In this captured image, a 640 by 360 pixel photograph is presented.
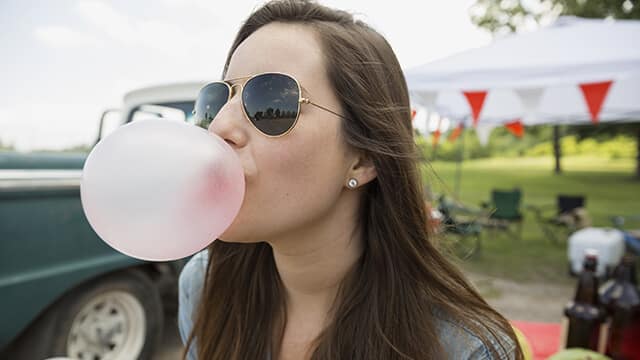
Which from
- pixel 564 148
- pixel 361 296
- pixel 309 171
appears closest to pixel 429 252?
pixel 361 296

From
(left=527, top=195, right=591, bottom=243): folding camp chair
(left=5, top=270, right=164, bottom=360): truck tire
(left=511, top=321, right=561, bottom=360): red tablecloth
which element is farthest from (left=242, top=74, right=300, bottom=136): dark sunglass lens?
(left=527, top=195, right=591, bottom=243): folding camp chair

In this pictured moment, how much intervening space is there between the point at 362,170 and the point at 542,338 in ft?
7.18

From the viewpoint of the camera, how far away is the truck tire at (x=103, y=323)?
279 cm

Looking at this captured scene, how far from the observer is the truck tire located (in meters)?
2.79

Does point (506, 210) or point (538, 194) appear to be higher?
point (506, 210)

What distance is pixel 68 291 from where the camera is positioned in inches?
114

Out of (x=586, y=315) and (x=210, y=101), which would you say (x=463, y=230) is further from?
(x=210, y=101)

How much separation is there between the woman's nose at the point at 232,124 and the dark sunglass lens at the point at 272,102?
2 cm

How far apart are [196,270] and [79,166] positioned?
7.78ft

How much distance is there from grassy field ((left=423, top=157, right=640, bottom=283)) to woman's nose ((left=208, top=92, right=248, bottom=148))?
0.55 m

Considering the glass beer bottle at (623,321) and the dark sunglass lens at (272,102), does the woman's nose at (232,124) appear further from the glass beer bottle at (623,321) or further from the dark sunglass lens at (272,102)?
the glass beer bottle at (623,321)

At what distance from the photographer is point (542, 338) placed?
272 centimetres

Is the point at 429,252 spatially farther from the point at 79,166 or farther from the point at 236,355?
the point at 79,166

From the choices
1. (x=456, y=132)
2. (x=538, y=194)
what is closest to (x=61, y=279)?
(x=456, y=132)
